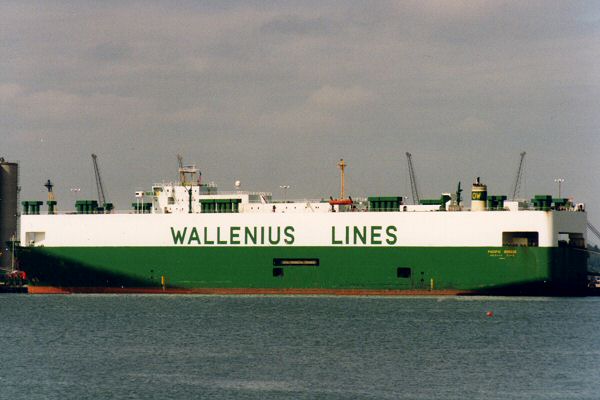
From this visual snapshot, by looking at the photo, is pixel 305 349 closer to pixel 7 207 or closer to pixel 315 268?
pixel 315 268

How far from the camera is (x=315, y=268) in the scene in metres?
87.1

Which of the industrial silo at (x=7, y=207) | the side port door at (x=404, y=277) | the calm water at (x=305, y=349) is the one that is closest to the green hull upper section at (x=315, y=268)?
the side port door at (x=404, y=277)

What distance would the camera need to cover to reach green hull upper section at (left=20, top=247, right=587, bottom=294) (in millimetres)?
82188

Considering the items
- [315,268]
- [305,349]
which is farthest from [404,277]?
[305,349]

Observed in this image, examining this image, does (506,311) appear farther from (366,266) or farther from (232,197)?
(232,197)

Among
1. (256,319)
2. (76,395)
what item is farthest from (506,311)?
(76,395)

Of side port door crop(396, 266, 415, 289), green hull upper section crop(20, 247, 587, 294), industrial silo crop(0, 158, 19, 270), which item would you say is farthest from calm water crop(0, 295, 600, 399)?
industrial silo crop(0, 158, 19, 270)

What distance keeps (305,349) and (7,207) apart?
75285 mm

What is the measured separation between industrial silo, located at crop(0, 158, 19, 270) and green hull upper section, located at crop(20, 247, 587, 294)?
28.3 meters

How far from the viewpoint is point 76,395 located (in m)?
45.6

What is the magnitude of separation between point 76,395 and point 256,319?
27340 mm

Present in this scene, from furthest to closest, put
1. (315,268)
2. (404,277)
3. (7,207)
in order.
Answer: (7,207) → (315,268) → (404,277)

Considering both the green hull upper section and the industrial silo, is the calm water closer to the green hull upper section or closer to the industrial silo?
the green hull upper section

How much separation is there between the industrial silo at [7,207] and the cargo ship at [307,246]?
26880mm
